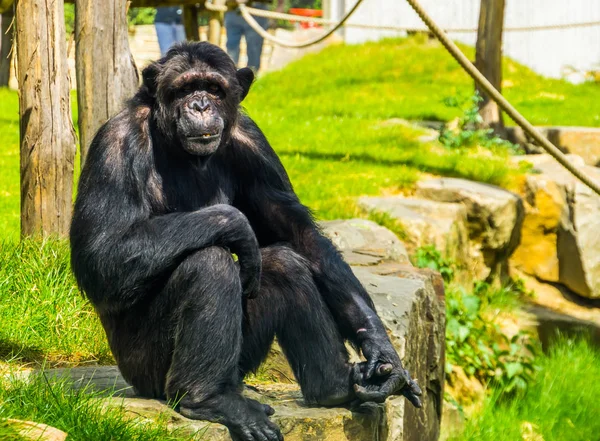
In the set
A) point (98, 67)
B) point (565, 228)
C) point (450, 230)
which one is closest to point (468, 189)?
point (450, 230)

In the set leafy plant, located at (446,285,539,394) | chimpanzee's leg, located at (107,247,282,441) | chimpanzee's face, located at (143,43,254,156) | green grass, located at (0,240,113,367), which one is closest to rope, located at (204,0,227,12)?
leafy plant, located at (446,285,539,394)

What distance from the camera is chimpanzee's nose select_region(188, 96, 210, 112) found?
15.1ft


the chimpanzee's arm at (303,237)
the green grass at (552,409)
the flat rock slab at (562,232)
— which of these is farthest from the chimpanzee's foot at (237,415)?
the flat rock slab at (562,232)

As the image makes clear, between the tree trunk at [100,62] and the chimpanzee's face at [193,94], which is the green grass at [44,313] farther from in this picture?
the chimpanzee's face at [193,94]

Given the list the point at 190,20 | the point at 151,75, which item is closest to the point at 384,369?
the point at 151,75

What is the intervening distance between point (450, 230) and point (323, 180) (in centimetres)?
160

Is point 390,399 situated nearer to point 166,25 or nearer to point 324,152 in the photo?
point 324,152

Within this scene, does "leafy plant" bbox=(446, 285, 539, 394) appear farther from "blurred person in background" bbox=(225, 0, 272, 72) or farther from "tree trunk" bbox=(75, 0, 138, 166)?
"blurred person in background" bbox=(225, 0, 272, 72)

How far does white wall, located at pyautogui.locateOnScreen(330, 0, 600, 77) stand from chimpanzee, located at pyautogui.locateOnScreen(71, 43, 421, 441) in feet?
49.3

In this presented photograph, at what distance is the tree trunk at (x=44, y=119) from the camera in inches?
257

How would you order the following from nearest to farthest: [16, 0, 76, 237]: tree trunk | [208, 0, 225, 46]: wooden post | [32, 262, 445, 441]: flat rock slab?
[32, 262, 445, 441]: flat rock slab < [16, 0, 76, 237]: tree trunk < [208, 0, 225, 46]: wooden post

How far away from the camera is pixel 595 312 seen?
11.2 m

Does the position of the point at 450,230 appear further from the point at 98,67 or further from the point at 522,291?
the point at 98,67

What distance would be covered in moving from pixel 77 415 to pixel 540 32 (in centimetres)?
1668
